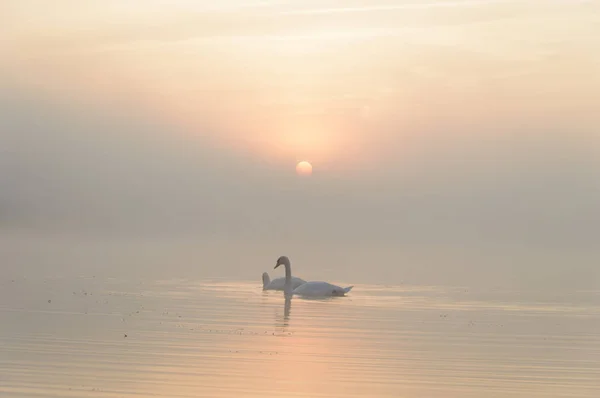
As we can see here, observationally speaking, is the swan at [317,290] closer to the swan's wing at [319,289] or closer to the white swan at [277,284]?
the swan's wing at [319,289]

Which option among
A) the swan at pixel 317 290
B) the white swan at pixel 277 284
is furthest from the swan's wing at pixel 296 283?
the swan at pixel 317 290

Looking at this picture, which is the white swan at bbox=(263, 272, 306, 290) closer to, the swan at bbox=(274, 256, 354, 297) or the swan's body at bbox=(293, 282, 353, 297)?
the swan at bbox=(274, 256, 354, 297)

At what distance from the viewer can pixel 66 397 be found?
14188 millimetres

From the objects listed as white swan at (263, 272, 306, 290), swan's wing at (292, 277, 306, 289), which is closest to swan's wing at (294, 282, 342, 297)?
white swan at (263, 272, 306, 290)

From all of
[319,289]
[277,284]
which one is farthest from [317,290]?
[277,284]

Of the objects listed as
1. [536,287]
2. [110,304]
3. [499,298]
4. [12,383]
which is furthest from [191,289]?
[12,383]

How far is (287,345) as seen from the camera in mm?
20344

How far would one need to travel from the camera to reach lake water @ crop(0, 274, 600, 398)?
15703 mm

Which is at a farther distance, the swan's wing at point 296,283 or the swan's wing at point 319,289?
the swan's wing at point 296,283

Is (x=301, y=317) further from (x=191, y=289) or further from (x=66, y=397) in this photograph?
(x=66, y=397)

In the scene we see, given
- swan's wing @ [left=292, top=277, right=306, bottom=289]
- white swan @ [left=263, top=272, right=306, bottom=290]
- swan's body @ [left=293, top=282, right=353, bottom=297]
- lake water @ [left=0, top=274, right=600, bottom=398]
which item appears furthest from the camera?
swan's wing @ [left=292, top=277, right=306, bottom=289]

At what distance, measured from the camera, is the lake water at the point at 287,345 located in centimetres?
1570

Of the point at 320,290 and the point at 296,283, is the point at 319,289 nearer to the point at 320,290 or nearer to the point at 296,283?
the point at 320,290

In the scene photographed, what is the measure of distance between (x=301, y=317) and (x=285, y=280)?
32.8ft
